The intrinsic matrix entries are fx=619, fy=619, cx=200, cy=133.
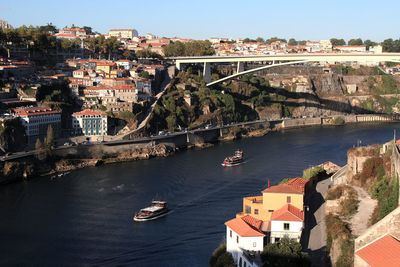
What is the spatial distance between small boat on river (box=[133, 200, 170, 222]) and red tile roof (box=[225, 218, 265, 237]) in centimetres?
336

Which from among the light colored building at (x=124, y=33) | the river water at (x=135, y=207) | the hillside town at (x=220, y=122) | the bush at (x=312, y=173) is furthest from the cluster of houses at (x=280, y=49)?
the bush at (x=312, y=173)

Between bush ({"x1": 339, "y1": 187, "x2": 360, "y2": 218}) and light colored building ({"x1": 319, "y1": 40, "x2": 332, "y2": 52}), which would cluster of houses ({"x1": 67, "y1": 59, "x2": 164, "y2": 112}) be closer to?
bush ({"x1": 339, "y1": 187, "x2": 360, "y2": 218})

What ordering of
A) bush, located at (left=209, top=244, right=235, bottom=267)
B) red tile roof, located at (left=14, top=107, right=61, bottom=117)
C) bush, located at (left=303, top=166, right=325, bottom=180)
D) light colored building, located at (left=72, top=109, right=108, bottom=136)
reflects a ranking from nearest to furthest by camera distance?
bush, located at (left=209, top=244, right=235, bottom=267)
bush, located at (left=303, top=166, right=325, bottom=180)
red tile roof, located at (left=14, top=107, right=61, bottom=117)
light colored building, located at (left=72, top=109, right=108, bottom=136)

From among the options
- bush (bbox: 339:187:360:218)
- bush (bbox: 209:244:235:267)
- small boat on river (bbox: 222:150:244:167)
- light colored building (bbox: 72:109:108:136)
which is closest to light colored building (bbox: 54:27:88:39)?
light colored building (bbox: 72:109:108:136)

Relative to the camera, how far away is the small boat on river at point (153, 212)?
12.3 m

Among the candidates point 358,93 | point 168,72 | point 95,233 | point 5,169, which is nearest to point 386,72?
point 358,93

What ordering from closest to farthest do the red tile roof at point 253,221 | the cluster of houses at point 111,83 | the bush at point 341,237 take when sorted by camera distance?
the bush at point 341,237 → the red tile roof at point 253,221 → the cluster of houses at point 111,83

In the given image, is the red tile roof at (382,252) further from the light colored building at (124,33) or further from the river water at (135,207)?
the light colored building at (124,33)

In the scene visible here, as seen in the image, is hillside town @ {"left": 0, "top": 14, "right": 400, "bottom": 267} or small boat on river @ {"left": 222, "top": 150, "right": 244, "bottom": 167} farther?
small boat on river @ {"left": 222, "top": 150, "right": 244, "bottom": 167}

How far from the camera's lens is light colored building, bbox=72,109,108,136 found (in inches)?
819

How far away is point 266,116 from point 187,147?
8733 mm

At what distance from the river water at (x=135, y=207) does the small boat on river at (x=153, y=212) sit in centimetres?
19

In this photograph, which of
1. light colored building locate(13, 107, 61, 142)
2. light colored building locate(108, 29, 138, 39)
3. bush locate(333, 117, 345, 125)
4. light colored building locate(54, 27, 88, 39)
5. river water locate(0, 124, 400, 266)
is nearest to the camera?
river water locate(0, 124, 400, 266)

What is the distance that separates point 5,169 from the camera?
16.1m
